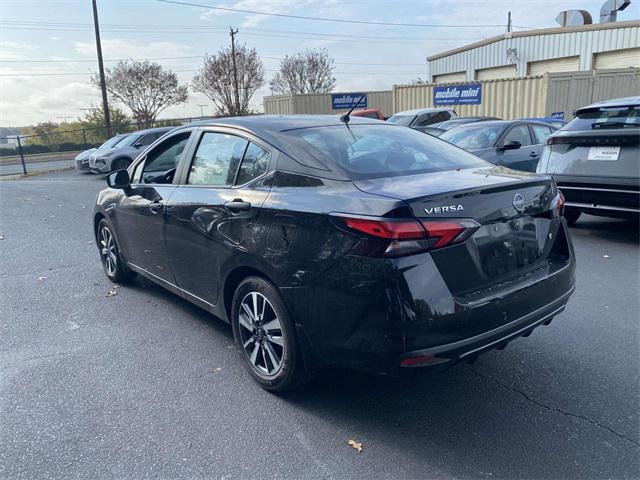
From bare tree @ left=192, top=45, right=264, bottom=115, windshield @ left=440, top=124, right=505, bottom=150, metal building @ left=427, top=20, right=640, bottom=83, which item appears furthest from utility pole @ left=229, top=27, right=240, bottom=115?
windshield @ left=440, top=124, right=505, bottom=150

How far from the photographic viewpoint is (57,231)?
8.64m

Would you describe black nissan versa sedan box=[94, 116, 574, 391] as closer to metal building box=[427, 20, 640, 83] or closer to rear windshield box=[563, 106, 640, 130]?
rear windshield box=[563, 106, 640, 130]

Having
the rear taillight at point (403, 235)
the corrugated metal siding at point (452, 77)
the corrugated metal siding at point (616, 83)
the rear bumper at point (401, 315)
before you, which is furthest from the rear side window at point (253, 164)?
the corrugated metal siding at point (452, 77)

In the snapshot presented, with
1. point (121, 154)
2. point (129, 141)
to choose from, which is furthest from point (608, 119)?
point (129, 141)

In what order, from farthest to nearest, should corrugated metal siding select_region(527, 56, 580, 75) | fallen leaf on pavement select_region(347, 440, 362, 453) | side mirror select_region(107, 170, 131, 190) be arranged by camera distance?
corrugated metal siding select_region(527, 56, 580, 75), side mirror select_region(107, 170, 131, 190), fallen leaf on pavement select_region(347, 440, 362, 453)

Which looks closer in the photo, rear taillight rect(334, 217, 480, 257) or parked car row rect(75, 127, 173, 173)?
rear taillight rect(334, 217, 480, 257)

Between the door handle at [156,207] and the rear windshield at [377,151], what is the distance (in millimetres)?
1388

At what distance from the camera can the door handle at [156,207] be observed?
4.13 m

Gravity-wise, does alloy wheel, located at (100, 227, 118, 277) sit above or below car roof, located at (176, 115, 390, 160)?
below

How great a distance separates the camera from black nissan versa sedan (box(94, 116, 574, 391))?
246cm

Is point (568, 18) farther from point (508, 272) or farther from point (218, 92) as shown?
point (508, 272)

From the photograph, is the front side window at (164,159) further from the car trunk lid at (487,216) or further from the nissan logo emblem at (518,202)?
the nissan logo emblem at (518,202)

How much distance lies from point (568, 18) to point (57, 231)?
27.5 meters

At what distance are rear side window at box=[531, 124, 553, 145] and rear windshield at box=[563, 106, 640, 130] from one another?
3156mm
